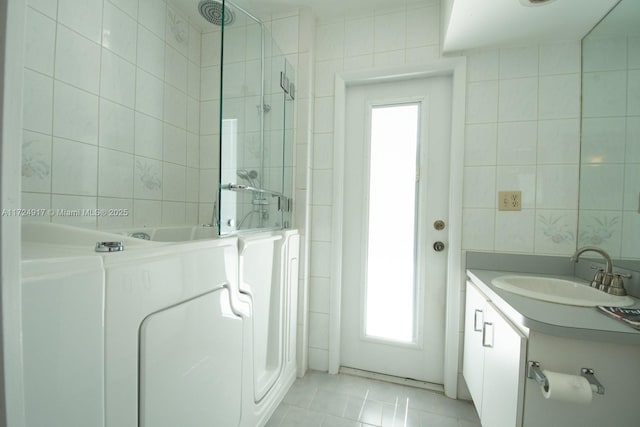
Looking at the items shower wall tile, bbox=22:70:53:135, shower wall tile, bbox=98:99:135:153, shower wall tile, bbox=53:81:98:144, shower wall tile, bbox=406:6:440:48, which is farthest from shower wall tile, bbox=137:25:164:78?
shower wall tile, bbox=406:6:440:48

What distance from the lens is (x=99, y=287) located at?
577mm

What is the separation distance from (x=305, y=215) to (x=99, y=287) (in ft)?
4.05

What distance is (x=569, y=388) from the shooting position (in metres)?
0.71

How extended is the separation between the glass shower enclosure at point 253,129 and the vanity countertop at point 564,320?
1.05 metres

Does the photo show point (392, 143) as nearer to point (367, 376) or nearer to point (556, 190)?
point (556, 190)

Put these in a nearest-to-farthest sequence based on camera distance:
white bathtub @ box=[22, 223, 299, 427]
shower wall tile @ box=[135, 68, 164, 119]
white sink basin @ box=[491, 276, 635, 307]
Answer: white bathtub @ box=[22, 223, 299, 427] → white sink basin @ box=[491, 276, 635, 307] → shower wall tile @ box=[135, 68, 164, 119]

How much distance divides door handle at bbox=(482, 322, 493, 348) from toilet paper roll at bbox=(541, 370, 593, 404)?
35 centimetres

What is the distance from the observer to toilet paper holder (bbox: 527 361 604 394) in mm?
729

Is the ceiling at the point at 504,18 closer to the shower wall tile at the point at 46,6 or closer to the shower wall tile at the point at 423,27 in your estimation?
the shower wall tile at the point at 423,27

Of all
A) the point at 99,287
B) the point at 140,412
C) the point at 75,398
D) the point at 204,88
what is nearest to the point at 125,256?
the point at 99,287

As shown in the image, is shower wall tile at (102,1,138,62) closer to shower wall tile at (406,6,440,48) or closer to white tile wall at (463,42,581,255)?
shower wall tile at (406,6,440,48)

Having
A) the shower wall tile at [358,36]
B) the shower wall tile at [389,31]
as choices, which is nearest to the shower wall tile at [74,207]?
the shower wall tile at [358,36]

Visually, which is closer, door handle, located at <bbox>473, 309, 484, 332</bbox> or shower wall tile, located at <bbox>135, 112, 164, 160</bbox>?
door handle, located at <bbox>473, 309, 484, 332</bbox>

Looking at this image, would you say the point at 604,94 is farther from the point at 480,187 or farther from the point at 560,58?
the point at 480,187
